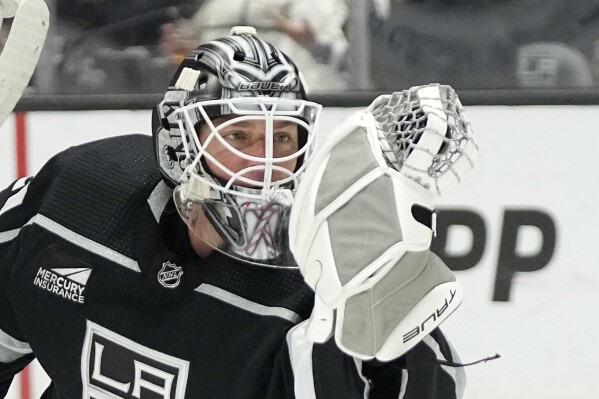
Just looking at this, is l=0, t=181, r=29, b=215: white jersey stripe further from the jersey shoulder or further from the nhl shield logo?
the nhl shield logo

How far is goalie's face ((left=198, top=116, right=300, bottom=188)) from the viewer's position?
4.54 ft

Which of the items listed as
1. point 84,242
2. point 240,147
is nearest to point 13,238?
Result: point 84,242

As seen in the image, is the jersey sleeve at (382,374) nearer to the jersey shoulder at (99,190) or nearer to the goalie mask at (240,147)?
the goalie mask at (240,147)

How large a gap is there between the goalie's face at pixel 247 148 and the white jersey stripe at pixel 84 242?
178 mm

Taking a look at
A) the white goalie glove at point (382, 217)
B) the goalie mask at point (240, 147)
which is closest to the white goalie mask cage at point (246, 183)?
the goalie mask at point (240, 147)

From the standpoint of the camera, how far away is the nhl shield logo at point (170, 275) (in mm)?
1426

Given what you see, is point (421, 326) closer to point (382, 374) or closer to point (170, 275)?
point (382, 374)

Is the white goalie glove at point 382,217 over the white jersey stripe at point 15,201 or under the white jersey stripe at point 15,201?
over

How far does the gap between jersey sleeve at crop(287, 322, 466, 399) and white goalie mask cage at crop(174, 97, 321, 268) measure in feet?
0.58

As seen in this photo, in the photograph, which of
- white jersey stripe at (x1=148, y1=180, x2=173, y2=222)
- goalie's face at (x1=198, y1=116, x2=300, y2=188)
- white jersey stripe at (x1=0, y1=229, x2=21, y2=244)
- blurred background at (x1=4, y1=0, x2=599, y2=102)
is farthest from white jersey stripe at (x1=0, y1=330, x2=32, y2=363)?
blurred background at (x1=4, y1=0, x2=599, y2=102)

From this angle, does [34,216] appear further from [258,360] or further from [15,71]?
[258,360]

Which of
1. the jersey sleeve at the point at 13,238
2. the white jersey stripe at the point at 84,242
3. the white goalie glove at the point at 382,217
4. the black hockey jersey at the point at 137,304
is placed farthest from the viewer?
the jersey sleeve at the point at 13,238

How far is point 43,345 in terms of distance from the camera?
1.55 metres

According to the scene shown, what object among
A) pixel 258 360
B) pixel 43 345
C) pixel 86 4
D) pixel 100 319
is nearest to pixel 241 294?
pixel 258 360
